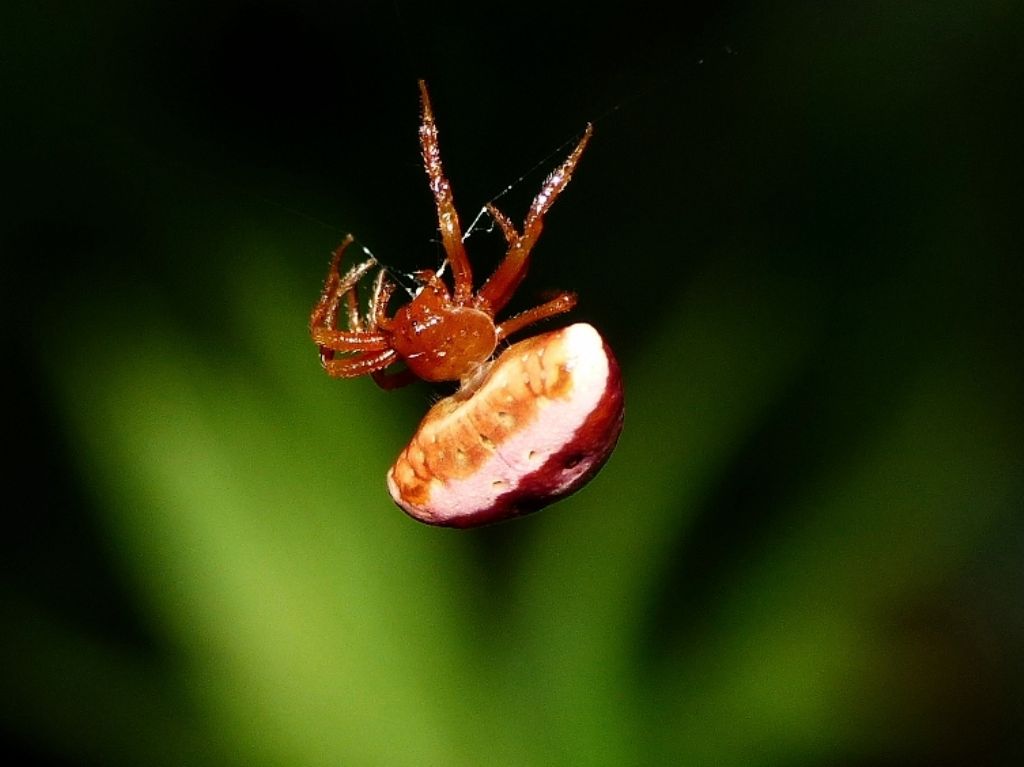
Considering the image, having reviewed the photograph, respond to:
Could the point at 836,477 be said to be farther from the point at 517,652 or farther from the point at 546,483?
the point at 546,483

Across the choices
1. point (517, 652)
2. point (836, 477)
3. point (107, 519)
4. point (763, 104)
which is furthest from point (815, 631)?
point (107, 519)

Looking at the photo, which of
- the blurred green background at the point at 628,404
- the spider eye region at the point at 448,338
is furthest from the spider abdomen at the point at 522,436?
the blurred green background at the point at 628,404

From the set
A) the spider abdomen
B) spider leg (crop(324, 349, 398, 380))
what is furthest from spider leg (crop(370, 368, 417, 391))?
the spider abdomen

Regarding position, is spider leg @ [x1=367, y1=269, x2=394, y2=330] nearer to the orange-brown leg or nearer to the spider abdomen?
the orange-brown leg

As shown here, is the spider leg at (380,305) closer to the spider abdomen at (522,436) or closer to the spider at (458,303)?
the spider at (458,303)

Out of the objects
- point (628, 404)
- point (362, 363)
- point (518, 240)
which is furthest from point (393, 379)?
point (628, 404)

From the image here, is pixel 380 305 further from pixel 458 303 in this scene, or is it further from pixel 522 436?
pixel 522 436
